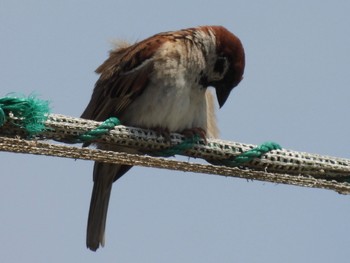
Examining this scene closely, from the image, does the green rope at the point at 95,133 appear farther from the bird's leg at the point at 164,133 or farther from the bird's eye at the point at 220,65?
the bird's eye at the point at 220,65

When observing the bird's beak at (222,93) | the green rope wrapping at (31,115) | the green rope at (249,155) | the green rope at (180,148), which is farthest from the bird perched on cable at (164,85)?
the green rope wrapping at (31,115)

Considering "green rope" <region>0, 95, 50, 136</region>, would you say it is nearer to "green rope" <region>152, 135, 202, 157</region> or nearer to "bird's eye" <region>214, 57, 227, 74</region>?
"green rope" <region>152, 135, 202, 157</region>

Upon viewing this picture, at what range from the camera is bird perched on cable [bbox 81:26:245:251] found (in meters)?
5.31

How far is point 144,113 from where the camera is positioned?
525cm

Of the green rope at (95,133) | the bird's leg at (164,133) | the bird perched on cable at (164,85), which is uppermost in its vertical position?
the bird perched on cable at (164,85)

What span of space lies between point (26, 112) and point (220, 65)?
2.64 metres

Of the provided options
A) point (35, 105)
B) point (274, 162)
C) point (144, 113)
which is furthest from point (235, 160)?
point (144, 113)

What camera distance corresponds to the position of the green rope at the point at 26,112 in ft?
10.4

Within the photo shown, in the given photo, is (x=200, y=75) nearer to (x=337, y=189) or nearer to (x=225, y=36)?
(x=225, y=36)

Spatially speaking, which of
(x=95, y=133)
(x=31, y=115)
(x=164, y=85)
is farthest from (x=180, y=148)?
(x=164, y=85)

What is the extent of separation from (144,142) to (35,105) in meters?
0.76

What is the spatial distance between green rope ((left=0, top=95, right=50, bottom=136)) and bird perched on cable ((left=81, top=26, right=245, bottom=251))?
1836 mm

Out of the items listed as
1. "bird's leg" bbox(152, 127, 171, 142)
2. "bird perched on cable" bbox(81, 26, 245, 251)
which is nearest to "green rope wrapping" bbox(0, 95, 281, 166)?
"bird's leg" bbox(152, 127, 171, 142)

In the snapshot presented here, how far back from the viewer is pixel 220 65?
18.7 ft
